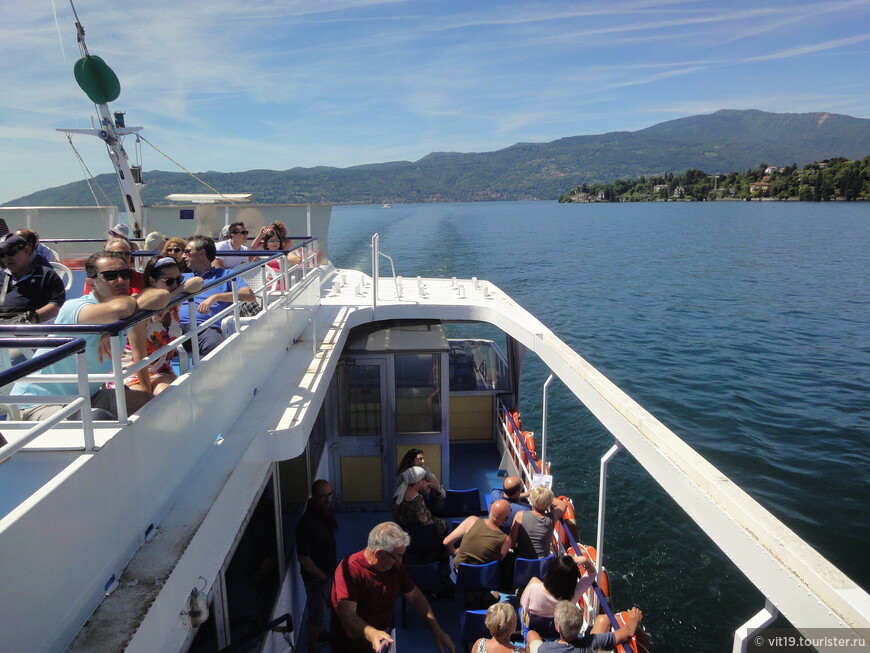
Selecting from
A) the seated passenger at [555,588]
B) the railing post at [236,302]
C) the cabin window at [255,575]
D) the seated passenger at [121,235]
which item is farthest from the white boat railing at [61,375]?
the seated passenger at [555,588]

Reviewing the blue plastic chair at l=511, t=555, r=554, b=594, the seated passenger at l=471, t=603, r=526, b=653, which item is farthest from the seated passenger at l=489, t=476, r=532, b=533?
the seated passenger at l=471, t=603, r=526, b=653

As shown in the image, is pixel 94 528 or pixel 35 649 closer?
pixel 35 649

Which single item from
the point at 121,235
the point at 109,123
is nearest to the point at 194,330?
the point at 121,235

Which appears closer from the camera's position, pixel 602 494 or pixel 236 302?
pixel 236 302

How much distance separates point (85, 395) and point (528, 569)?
3.63 metres

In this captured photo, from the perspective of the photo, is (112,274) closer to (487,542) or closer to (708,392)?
(487,542)

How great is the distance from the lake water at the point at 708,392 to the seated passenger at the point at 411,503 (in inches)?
170

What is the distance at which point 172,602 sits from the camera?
88.1 inches

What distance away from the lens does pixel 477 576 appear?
459 centimetres

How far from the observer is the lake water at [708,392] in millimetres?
8734

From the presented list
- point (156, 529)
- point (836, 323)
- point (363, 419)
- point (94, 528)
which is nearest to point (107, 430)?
point (94, 528)

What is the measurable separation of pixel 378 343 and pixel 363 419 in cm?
86

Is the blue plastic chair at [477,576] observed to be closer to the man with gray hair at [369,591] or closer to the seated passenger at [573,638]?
the seated passenger at [573,638]

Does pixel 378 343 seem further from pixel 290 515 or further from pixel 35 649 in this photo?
pixel 35 649
